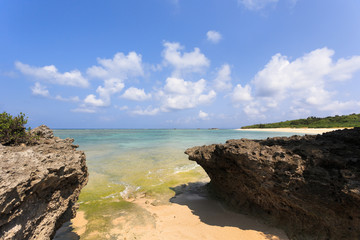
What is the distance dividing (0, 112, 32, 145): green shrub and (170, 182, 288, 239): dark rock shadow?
6268mm

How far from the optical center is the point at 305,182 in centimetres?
431

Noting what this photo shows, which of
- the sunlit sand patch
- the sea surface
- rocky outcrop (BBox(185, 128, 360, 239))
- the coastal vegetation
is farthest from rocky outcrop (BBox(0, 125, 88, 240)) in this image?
the coastal vegetation

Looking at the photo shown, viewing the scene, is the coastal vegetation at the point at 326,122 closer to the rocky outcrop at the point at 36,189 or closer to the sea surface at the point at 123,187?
the sea surface at the point at 123,187

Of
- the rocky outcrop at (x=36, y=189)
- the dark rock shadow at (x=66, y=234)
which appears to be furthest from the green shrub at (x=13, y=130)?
the dark rock shadow at (x=66, y=234)

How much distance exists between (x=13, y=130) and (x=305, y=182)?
856 cm

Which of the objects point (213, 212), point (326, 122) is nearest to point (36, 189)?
point (213, 212)

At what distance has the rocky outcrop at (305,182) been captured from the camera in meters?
3.93

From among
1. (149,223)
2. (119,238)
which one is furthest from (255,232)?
(119,238)

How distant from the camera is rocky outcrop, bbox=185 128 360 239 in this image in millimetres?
3928

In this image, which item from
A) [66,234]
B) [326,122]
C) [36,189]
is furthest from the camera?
[326,122]

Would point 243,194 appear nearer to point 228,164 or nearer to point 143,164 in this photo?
point 228,164

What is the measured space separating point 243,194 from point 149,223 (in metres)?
3.70

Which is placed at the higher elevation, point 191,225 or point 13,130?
point 13,130

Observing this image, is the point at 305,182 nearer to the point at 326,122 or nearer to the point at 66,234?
the point at 66,234
